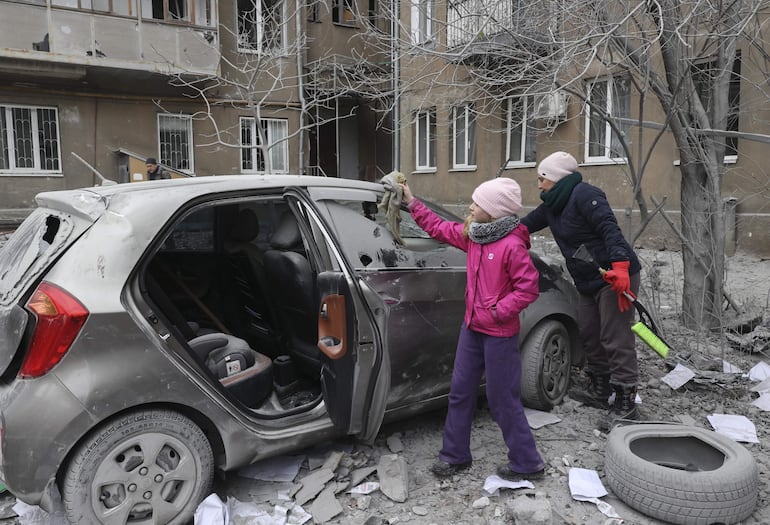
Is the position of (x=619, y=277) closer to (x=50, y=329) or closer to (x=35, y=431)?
(x=50, y=329)

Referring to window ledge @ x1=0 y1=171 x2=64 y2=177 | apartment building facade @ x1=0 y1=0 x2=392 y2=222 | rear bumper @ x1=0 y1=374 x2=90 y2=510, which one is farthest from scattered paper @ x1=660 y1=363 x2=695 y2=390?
window ledge @ x1=0 y1=171 x2=64 y2=177

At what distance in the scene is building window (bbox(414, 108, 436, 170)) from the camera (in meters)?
16.9

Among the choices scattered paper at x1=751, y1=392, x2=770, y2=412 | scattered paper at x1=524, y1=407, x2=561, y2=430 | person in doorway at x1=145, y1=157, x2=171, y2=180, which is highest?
person in doorway at x1=145, y1=157, x2=171, y2=180

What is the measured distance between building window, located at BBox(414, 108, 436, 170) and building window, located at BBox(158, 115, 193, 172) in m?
6.51

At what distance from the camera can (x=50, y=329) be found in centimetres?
229

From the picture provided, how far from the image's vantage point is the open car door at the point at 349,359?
9.59ft

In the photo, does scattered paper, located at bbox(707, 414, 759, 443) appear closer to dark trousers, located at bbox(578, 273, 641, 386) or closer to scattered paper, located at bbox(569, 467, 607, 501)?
dark trousers, located at bbox(578, 273, 641, 386)

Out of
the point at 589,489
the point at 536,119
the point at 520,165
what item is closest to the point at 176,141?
the point at 520,165

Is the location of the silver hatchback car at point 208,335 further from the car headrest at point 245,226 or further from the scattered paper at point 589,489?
the scattered paper at point 589,489

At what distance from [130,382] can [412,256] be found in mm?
1621

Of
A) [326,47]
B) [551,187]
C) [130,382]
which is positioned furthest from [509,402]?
[326,47]

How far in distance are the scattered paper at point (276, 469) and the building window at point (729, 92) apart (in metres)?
5.06

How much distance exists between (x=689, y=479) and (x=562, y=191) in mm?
Result: 1814

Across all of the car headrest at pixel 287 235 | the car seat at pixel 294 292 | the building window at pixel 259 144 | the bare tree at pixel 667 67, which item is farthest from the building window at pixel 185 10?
the car seat at pixel 294 292
